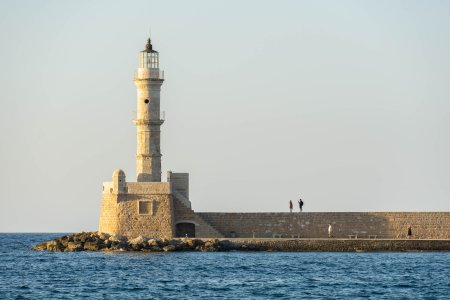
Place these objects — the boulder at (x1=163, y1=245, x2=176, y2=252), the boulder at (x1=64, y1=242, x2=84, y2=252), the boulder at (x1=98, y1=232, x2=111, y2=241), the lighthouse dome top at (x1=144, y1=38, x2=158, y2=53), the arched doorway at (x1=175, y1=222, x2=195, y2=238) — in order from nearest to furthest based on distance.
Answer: the boulder at (x1=163, y1=245, x2=176, y2=252) → the boulder at (x1=98, y1=232, x2=111, y2=241) → the arched doorway at (x1=175, y1=222, x2=195, y2=238) → the boulder at (x1=64, y1=242, x2=84, y2=252) → the lighthouse dome top at (x1=144, y1=38, x2=158, y2=53)

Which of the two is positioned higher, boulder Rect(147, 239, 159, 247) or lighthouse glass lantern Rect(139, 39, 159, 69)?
lighthouse glass lantern Rect(139, 39, 159, 69)

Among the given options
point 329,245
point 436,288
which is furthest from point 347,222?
point 436,288

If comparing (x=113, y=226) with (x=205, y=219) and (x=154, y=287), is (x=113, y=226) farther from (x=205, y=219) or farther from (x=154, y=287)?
(x=154, y=287)

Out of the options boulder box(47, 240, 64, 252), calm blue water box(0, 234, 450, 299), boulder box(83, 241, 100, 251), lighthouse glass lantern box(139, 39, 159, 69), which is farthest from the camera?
boulder box(47, 240, 64, 252)

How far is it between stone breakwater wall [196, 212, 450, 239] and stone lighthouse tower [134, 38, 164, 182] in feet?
12.1

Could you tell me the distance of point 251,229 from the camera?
201ft

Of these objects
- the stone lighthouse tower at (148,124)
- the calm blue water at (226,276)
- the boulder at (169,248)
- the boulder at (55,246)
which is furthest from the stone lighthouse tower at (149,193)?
the boulder at (55,246)

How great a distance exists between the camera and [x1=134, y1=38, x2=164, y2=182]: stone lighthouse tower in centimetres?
6150

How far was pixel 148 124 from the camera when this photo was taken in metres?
61.6

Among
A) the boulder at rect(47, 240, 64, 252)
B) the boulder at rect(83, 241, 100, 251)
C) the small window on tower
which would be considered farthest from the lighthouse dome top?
the boulder at rect(47, 240, 64, 252)

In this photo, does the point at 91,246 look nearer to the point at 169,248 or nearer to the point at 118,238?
the point at 118,238

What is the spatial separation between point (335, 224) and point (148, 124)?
1051cm

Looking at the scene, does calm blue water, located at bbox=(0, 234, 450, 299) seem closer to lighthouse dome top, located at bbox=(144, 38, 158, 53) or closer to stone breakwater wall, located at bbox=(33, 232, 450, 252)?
stone breakwater wall, located at bbox=(33, 232, 450, 252)

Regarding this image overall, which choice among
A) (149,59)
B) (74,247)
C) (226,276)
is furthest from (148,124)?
(226,276)
